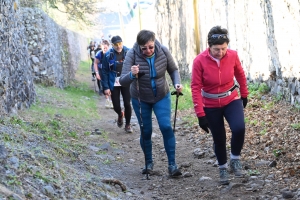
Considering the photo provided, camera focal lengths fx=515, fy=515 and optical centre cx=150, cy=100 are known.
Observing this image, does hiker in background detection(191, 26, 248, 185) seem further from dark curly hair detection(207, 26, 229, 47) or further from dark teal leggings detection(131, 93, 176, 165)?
dark teal leggings detection(131, 93, 176, 165)

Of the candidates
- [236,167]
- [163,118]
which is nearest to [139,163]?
[163,118]

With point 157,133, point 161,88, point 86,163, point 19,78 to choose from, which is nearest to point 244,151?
point 161,88

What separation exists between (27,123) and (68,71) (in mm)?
13033

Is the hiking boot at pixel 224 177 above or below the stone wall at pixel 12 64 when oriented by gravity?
below

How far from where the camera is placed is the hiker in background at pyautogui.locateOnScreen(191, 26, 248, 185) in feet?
18.0

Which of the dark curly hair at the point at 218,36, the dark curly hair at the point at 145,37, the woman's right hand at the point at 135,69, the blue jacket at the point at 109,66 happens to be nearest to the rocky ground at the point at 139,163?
the blue jacket at the point at 109,66

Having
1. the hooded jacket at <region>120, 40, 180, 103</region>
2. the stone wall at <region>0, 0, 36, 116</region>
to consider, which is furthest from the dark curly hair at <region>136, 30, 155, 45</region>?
the stone wall at <region>0, 0, 36, 116</region>

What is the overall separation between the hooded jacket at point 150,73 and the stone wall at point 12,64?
264cm

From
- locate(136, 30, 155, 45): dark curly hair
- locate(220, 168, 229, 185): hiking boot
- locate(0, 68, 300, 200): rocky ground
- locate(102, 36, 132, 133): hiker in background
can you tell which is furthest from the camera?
locate(102, 36, 132, 133): hiker in background

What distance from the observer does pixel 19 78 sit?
1034cm

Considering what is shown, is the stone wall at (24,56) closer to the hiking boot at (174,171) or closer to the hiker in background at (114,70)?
the hiker in background at (114,70)

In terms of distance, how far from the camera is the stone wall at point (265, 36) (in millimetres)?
7961

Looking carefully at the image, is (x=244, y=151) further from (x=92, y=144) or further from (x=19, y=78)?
(x=19, y=78)

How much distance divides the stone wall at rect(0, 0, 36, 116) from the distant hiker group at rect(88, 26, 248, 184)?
2.67 metres
